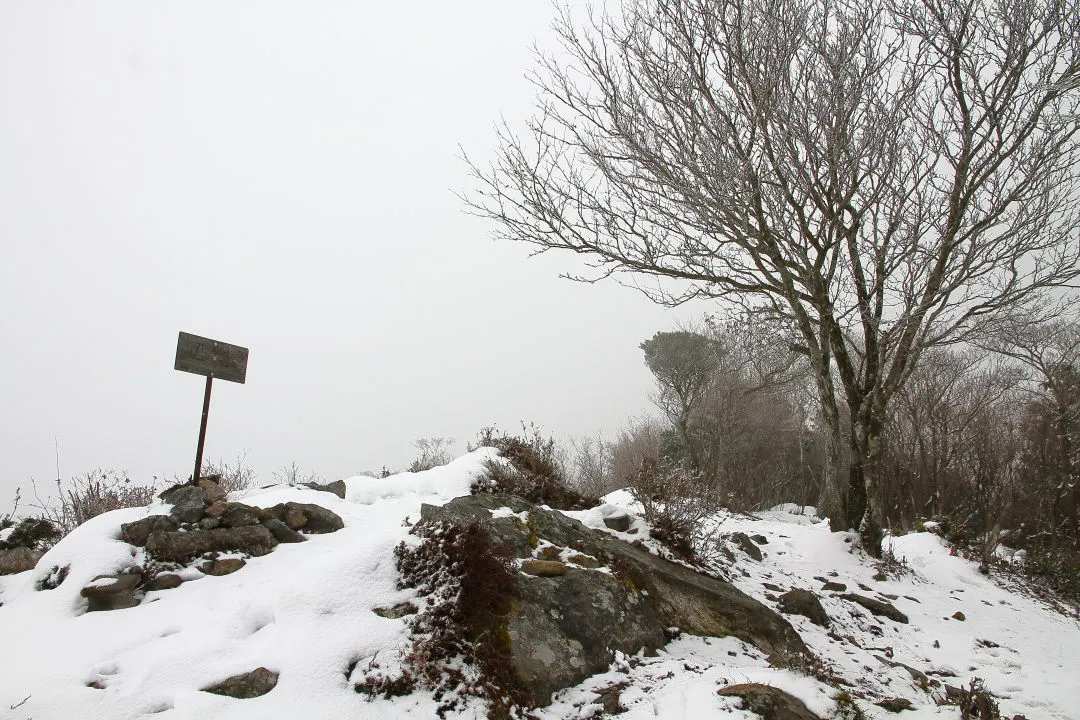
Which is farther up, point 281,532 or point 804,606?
point 281,532

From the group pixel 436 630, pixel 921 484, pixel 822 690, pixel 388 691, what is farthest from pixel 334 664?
pixel 921 484

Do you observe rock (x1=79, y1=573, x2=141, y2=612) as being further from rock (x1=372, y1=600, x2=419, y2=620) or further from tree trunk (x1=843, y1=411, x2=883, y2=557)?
tree trunk (x1=843, y1=411, x2=883, y2=557)

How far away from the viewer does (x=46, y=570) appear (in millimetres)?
4141

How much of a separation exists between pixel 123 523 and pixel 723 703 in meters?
4.67

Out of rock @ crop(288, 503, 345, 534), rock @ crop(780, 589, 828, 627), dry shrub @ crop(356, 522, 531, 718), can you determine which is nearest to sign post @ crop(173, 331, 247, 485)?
rock @ crop(288, 503, 345, 534)

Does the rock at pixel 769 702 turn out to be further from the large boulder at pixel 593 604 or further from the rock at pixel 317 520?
the rock at pixel 317 520

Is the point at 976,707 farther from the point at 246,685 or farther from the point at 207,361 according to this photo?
the point at 207,361

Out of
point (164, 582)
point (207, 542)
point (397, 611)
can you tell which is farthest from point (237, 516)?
point (397, 611)

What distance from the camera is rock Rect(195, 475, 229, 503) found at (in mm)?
4984

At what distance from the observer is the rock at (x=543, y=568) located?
4.32m

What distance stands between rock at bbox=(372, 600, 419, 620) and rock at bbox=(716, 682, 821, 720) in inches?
78.1

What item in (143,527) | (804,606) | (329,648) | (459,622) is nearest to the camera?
(329,648)

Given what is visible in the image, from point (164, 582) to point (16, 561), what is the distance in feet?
5.77

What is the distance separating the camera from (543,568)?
4.34 meters
